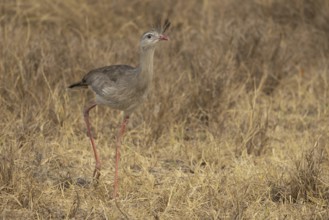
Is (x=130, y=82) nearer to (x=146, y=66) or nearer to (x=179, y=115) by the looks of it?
(x=146, y=66)

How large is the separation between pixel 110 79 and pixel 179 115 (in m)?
1.42

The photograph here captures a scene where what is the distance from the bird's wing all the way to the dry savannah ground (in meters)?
0.59

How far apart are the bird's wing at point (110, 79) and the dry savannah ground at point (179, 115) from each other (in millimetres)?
591

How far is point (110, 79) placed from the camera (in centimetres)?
558

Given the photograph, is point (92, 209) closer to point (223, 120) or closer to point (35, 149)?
point (35, 149)

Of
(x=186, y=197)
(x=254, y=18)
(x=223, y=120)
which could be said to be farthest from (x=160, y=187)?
(x=254, y=18)

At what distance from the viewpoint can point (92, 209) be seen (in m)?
4.88

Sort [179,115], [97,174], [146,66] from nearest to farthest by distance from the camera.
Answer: [146,66] < [97,174] < [179,115]

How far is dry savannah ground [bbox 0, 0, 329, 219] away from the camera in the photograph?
16.7 ft

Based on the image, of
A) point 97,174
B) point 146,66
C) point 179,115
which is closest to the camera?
point 146,66

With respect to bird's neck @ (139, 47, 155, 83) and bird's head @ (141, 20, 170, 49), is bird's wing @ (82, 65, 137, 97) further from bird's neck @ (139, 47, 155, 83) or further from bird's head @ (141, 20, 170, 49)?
bird's head @ (141, 20, 170, 49)

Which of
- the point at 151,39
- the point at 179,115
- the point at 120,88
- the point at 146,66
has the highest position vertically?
the point at 151,39

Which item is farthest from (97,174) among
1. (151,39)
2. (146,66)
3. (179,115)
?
(179,115)

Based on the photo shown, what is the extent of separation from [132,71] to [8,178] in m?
1.20
